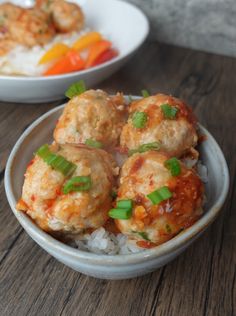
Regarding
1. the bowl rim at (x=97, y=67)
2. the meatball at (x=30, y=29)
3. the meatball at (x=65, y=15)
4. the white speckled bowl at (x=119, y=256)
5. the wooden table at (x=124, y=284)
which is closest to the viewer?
the white speckled bowl at (x=119, y=256)

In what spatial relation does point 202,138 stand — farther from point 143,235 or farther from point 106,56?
point 106,56

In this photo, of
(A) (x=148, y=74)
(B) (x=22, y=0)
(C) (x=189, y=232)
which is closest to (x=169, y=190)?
(C) (x=189, y=232)

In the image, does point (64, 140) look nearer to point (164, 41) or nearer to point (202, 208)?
point (202, 208)

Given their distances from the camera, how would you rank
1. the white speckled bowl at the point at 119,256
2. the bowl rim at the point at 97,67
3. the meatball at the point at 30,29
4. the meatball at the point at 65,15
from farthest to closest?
1. the meatball at the point at 65,15
2. the meatball at the point at 30,29
3. the bowl rim at the point at 97,67
4. the white speckled bowl at the point at 119,256

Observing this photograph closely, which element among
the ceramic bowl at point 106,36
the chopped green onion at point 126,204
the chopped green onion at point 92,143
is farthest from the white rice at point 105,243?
the ceramic bowl at point 106,36

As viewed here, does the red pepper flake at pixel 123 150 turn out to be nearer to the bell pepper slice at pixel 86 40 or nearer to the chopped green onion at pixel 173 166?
the chopped green onion at pixel 173 166

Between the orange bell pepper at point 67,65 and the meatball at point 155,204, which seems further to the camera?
the orange bell pepper at point 67,65

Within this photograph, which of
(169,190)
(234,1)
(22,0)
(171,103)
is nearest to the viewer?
(169,190)
